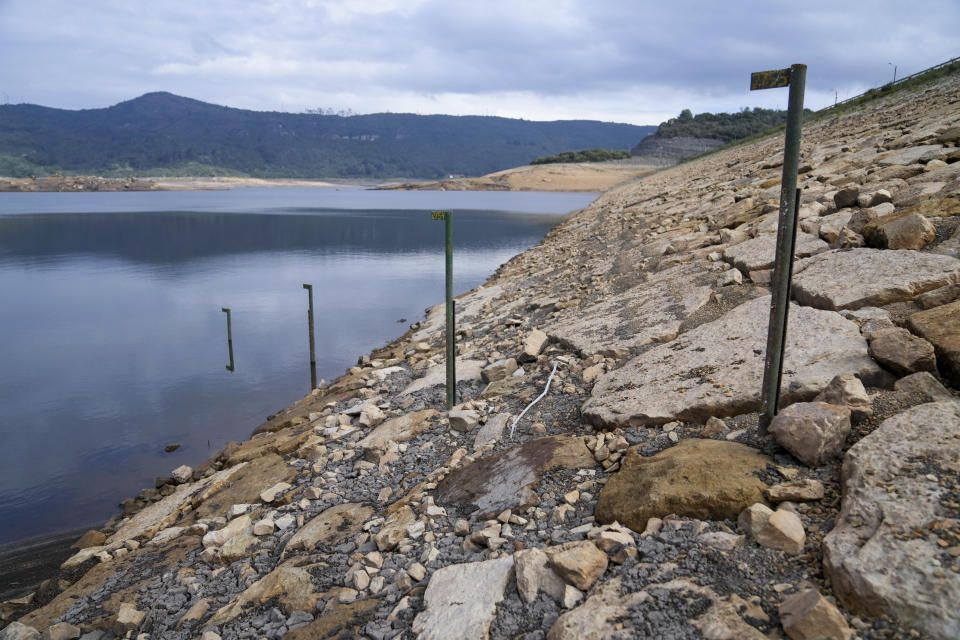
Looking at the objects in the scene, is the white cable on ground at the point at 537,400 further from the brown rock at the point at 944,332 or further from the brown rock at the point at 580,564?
the brown rock at the point at 944,332

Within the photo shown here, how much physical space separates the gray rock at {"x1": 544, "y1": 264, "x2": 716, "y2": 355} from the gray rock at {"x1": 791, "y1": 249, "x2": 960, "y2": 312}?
146cm

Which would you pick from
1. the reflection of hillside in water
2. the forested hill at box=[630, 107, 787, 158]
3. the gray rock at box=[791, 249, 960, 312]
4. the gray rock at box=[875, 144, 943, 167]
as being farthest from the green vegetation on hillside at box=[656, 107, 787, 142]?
the gray rock at box=[791, 249, 960, 312]

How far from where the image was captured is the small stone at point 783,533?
3.25 metres

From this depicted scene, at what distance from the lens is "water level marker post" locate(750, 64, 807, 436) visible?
13.5 ft

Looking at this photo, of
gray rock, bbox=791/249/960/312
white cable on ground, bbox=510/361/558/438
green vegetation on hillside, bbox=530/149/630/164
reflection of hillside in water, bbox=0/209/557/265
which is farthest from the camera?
green vegetation on hillside, bbox=530/149/630/164

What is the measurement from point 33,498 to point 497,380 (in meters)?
8.09

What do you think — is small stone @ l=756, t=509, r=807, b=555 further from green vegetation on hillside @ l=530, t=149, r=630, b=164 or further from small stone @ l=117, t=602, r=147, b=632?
green vegetation on hillside @ l=530, t=149, r=630, b=164

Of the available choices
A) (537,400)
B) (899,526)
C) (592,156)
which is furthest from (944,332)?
(592,156)

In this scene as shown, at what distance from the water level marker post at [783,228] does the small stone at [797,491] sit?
0.78 meters

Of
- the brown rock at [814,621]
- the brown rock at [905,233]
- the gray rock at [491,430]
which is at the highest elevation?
the brown rock at [905,233]

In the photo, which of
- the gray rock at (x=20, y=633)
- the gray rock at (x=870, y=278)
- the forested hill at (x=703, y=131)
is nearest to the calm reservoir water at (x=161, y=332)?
the gray rock at (x=20, y=633)

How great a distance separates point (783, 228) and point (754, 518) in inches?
77.7

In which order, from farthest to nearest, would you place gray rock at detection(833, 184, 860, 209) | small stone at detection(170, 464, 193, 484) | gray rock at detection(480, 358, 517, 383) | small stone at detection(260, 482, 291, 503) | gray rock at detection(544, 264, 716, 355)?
small stone at detection(170, 464, 193, 484) < gray rock at detection(833, 184, 860, 209) < gray rock at detection(480, 358, 517, 383) < gray rock at detection(544, 264, 716, 355) < small stone at detection(260, 482, 291, 503)

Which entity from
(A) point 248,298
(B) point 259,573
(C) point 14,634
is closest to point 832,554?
(B) point 259,573
